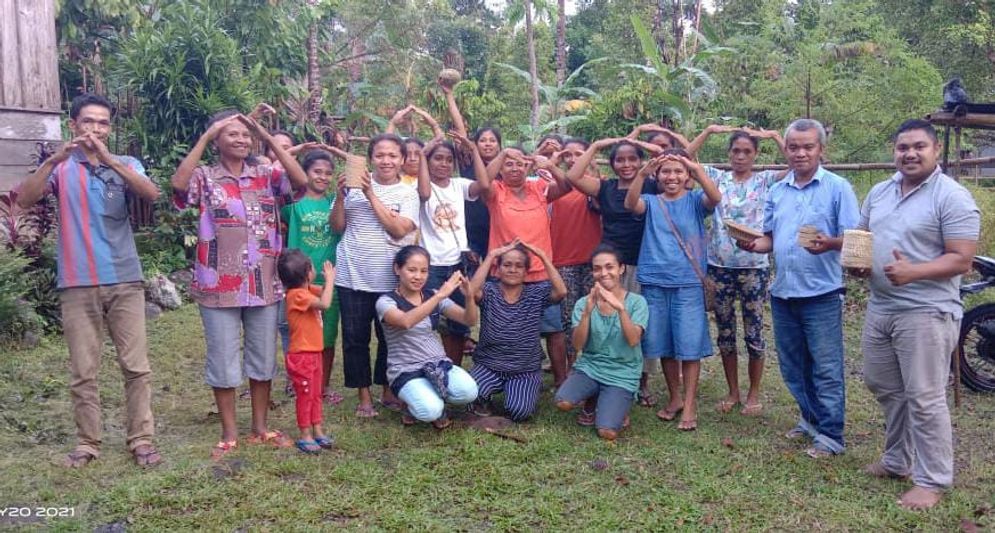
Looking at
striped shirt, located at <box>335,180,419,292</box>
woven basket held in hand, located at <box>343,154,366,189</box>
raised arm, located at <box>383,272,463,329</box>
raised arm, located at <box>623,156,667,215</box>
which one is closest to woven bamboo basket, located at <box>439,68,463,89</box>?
striped shirt, located at <box>335,180,419,292</box>

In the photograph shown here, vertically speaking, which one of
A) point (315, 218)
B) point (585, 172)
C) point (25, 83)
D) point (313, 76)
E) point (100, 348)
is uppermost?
point (313, 76)

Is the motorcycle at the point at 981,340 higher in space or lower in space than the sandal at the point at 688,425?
higher

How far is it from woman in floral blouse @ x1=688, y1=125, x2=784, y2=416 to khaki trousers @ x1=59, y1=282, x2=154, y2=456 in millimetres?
3145

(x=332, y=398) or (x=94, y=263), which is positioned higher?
(x=94, y=263)

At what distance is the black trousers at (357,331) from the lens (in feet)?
14.6

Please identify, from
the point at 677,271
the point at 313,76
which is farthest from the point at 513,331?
the point at 313,76

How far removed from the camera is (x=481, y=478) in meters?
3.67

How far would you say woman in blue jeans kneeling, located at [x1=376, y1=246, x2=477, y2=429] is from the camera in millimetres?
4160

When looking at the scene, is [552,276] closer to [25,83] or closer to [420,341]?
[420,341]

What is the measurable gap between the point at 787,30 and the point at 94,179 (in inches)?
434

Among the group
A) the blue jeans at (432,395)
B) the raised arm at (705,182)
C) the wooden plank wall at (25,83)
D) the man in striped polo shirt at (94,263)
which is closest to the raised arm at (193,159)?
the man in striped polo shirt at (94,263)

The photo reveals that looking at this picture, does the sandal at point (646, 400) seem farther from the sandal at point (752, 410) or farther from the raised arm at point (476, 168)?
the raised arm at point (476, 168)

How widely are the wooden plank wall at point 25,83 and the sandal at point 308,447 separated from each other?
4651mm

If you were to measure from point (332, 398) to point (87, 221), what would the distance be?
6.24 feet
